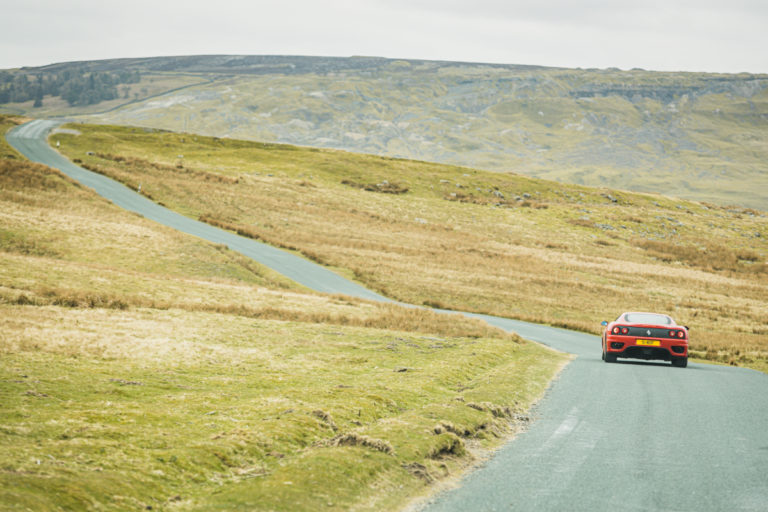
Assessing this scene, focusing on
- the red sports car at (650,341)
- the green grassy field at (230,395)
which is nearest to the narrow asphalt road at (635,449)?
the green grassy field at (230,395)

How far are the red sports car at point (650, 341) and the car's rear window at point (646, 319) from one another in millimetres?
159

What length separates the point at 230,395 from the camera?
505 inches

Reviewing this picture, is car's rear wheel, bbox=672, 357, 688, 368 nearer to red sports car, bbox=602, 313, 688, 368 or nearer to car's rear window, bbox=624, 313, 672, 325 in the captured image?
red sports car, bbox=602, 313, 688, 368

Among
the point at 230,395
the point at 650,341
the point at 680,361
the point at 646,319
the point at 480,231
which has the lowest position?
the point at 480,231

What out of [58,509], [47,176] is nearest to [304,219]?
[47,176]

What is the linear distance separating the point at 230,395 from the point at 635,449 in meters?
7.16

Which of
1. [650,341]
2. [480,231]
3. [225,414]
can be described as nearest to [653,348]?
[650,341]

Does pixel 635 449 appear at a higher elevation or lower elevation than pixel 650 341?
higher

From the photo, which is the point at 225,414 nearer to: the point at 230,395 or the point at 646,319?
the point at 230,395

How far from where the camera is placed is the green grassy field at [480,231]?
46.6 metres

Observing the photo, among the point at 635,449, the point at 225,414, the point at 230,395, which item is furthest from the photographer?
the point at 230,395

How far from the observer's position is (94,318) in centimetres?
2028

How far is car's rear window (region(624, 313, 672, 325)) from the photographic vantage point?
2306 centimetres

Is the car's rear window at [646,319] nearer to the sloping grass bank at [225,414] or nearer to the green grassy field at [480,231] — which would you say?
the sloping grass bank at [225,414]
